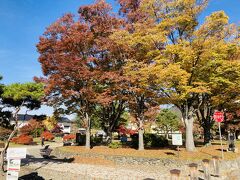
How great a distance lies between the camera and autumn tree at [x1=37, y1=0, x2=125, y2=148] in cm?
1941

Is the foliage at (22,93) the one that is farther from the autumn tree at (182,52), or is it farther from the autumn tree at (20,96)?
the autumn tree at (182,52)

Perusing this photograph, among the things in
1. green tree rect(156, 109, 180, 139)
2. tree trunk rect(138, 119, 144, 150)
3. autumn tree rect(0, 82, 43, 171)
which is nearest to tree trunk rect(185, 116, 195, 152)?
tree trunk rect(138, 119, 144, 150)

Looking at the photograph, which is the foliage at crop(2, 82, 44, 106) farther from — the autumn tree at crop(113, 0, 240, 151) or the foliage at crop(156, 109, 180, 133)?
the foliage at crop(156, 109, 180, 133)

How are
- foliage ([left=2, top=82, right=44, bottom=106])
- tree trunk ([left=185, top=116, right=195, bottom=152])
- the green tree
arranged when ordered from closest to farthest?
foliage ([left=2, top=82, right=44, bottom=106])
tree trunk ([left=185, top=116, right=195, bottom=152])
the green tree

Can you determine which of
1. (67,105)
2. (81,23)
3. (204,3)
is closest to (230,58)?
(204,3)

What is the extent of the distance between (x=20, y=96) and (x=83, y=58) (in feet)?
28.9

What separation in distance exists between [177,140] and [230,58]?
8713mm

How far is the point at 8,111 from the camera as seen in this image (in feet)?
44.2

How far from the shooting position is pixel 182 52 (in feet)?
56.0

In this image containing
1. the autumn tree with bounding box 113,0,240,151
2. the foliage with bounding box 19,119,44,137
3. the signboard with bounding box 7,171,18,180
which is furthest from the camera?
the foliage with bounding box 19,119,44,137

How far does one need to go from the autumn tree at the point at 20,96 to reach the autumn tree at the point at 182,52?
7.88 m

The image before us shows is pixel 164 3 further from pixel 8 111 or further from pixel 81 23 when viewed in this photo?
pixel 8 111

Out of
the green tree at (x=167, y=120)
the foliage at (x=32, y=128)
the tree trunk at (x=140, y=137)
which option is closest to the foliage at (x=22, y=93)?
the tree trunk at (x=140, y=137)

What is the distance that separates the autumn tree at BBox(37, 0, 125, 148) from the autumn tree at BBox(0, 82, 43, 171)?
6.00m
